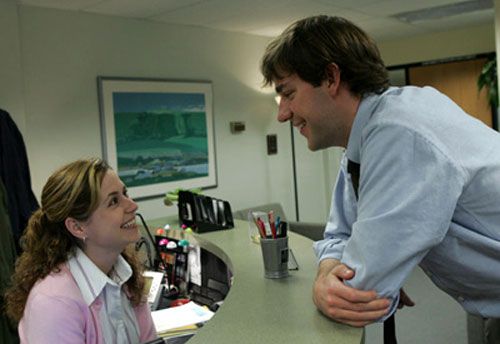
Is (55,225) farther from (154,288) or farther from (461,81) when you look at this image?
(461,81)

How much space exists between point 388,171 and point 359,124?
7.2 inches

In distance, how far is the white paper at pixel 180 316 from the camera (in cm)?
193

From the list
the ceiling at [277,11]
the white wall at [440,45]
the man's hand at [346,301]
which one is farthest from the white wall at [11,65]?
the white wall at [440,45]

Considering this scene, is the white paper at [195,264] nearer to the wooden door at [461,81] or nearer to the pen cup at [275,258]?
the pen cup at [275,258]

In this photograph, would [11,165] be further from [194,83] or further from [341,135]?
[341,135]

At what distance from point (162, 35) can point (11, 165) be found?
2064 mm

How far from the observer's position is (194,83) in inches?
194

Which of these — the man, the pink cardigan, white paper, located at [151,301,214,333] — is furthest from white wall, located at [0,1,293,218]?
the man

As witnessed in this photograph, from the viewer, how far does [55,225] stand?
1.58m

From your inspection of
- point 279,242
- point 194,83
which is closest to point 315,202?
point 194,83

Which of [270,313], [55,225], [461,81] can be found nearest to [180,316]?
[55,225]

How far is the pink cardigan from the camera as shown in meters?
1.38

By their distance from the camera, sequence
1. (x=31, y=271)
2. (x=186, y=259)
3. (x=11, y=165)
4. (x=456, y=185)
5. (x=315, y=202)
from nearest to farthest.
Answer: (x=456, y=185) → (x=31, y=271) → (x=186, y=259) → (x=11, y=165) → (x=315, y=202)

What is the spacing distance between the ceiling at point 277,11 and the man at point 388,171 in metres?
3.02
